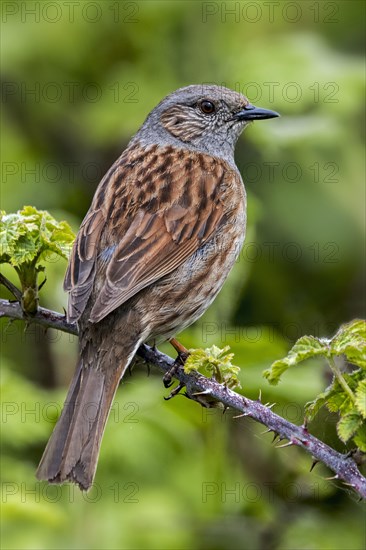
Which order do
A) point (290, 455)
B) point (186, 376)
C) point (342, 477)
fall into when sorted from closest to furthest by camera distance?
point (342, 477) → point (186, 376) → point (290, 455)

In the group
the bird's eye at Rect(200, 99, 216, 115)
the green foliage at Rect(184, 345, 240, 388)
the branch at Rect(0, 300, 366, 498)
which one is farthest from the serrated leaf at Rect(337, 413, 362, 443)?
the bird's eye at Rect(200, 99, 216, 115)

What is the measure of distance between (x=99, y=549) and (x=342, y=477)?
6.99 feet

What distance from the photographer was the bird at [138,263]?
173 inches

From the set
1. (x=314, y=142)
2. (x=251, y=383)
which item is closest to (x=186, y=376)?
(x=251, y=383)

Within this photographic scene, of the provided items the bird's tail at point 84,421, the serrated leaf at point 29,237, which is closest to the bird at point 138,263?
the bird's tail at point 84,421

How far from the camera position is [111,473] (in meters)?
5.80

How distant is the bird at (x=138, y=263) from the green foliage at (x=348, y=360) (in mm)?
1102

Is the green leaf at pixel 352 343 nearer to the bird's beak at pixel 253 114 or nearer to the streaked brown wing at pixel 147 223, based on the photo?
the streaked brown wing at pixel 147 223

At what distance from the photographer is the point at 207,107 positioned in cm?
614

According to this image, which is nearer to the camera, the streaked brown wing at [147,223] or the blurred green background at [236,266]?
the streaked brown wing at [147,223]

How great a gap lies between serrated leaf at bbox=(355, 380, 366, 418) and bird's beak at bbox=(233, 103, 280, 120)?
2689mm

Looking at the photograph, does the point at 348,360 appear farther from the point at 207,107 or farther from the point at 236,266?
the point at 207,107

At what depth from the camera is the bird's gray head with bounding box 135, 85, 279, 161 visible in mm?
5977

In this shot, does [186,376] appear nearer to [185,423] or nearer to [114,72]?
[185,423]
